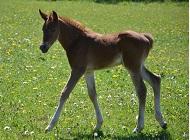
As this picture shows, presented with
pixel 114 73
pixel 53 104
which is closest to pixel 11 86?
pixel 53 104

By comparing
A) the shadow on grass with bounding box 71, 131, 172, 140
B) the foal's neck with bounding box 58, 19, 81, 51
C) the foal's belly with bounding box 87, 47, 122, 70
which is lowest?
the shadow on grass with bounding box 71, 131, 172, 140

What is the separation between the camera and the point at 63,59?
49.1ft

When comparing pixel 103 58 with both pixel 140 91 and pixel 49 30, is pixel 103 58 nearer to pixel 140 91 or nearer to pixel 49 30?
pixel 140 91

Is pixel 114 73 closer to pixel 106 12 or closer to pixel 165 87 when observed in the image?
pixel 165 87

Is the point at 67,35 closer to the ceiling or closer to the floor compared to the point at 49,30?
closer to the floor

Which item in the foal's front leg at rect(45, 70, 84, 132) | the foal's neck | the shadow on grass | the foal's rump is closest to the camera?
the shadow on grass

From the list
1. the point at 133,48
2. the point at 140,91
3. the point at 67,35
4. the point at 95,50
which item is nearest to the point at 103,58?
the point at 95,50

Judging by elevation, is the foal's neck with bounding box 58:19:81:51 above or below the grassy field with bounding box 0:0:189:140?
above

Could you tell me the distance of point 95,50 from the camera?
7906 millimetres

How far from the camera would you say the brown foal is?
7.73 meters

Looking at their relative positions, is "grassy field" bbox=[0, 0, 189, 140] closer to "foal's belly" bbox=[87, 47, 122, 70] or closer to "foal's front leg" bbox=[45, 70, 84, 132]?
"foal's front leg" bbox=[45, 70, 84, 132]

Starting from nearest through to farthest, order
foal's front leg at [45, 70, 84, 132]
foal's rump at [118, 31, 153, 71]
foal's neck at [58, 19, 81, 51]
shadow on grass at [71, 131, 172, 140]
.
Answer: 1. shadow on grass at [71, 131, 172, 140]
2. foal's front leg at [45, 70, 84, 132]
3. foal's rump at [118, 31, 153, 71]
4. foal's neck at [58, 19, 81, 51]

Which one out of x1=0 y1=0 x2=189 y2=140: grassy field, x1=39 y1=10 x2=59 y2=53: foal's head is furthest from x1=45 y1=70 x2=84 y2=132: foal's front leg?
x1=39 y1=10 x2=59 y2=53: foal's head

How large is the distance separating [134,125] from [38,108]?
195 cm
